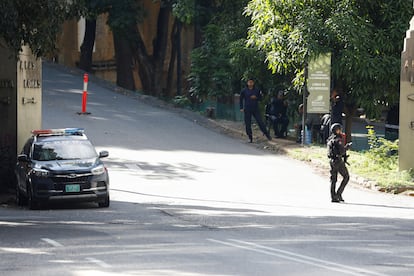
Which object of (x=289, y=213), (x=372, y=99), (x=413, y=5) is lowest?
(x=289, y=213)

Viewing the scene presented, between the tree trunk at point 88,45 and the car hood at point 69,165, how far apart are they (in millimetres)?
32522

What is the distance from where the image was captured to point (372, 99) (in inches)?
1235

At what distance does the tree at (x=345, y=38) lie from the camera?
1177 inches

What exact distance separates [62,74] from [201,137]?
16.6m

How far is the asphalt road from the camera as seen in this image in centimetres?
1297

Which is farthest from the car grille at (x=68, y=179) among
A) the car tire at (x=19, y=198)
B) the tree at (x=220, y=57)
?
the tree at (x=220, y=57)

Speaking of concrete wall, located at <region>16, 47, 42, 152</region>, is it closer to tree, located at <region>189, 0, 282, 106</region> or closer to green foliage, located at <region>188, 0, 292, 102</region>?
green foliage, located at <region>188, 0, 292, 102</region>

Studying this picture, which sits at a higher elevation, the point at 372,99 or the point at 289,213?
the point at 372,99

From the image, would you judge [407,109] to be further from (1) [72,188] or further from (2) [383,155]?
(1) [72,188]

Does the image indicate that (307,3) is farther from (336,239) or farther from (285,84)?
(336,239)

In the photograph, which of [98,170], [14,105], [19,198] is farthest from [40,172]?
[14,105]

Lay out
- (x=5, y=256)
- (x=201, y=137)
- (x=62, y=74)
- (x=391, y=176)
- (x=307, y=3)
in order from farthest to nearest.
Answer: (x=62, y=74) → (x=201, y=137) → (x=307, y=3) → (x=391, y=176) → (x=5, y=256)

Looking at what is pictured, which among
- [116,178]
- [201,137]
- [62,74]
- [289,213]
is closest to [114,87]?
[62,74]

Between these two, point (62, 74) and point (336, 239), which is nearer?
point (336, 239)
